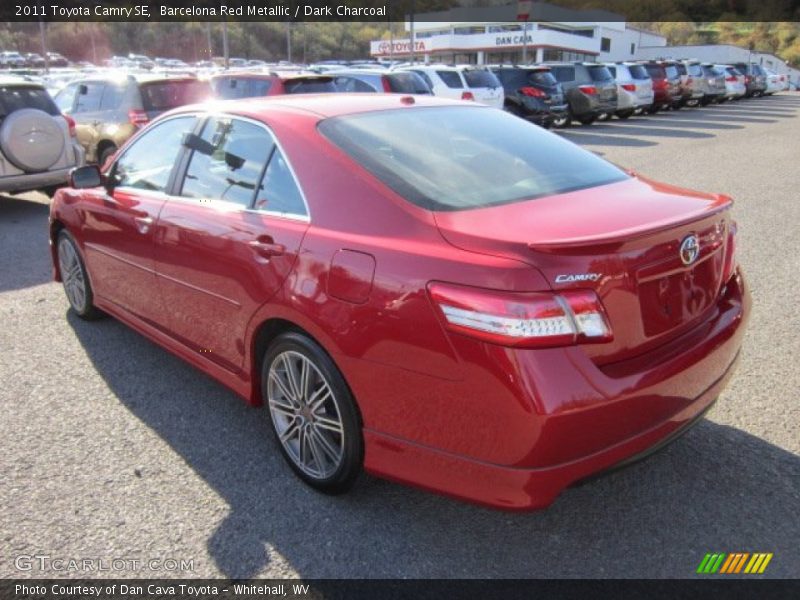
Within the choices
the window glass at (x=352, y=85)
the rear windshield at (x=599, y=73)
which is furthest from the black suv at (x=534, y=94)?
the window glass at (x=352, y=85)

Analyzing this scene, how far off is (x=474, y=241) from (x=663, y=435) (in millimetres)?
988

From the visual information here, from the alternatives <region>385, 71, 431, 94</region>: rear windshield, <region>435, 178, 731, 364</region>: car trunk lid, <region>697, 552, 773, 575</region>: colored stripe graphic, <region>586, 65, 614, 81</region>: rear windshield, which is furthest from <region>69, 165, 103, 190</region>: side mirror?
<region>586, 65, 614, 81</region>: rear windshield

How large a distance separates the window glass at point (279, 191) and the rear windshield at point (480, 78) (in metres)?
14.6

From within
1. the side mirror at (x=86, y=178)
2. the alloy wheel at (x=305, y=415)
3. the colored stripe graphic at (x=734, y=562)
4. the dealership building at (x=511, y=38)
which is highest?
the dealership building at (x=511, y=38)

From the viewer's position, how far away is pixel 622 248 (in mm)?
2283

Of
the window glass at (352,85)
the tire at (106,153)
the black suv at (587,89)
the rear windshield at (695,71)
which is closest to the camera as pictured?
the tire at (106,153)

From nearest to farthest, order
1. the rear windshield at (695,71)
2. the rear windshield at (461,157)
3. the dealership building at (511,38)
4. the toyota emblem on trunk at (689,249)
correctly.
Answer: the toyota emblem on trunk at (689,249) < the rear windshield at (461,157) < the rear windshield at (695,71) < the dealership building at (511,38)

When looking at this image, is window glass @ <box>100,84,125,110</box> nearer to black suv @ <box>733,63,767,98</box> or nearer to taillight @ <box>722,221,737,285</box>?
taillight @ <box>722,221,737,285</box>

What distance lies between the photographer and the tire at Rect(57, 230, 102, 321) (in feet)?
15.8

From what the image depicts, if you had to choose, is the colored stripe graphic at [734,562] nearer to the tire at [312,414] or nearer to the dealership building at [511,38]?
the tire at [312,414]

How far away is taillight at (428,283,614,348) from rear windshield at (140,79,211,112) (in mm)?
9345

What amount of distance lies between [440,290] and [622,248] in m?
0.62

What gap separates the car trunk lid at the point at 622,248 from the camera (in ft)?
7.30

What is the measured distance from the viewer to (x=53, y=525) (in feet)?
9.19
